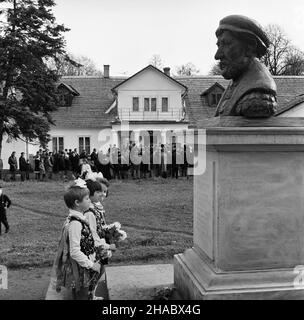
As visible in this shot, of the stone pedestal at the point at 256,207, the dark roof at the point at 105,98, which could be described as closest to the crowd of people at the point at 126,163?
the dark roof at the point at 105,98

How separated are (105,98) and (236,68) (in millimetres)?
35713

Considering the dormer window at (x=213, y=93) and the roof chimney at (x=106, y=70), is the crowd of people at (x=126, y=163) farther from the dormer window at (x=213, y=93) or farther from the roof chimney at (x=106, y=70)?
the roof chimney at (x=106, y=70)

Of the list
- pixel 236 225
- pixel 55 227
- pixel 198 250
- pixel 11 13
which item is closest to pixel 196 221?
pixel 198 250

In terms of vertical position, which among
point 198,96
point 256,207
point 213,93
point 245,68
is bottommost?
point 256,207

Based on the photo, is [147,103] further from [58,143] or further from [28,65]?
[28,65]

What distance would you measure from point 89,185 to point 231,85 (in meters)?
2.08

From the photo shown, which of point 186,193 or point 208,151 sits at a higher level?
point 208,151

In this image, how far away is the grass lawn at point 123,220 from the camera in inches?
350

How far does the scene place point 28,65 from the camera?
2794 cm

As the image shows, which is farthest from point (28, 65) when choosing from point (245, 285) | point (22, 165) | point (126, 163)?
point (245, 285)

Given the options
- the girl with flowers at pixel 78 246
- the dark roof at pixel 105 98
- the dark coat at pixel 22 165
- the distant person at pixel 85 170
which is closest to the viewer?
the girl with flowers at pixel 78 246

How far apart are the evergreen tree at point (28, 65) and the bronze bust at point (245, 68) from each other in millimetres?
22915

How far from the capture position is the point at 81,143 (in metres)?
38.6

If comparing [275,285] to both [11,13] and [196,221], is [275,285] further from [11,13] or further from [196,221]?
[11,13]
